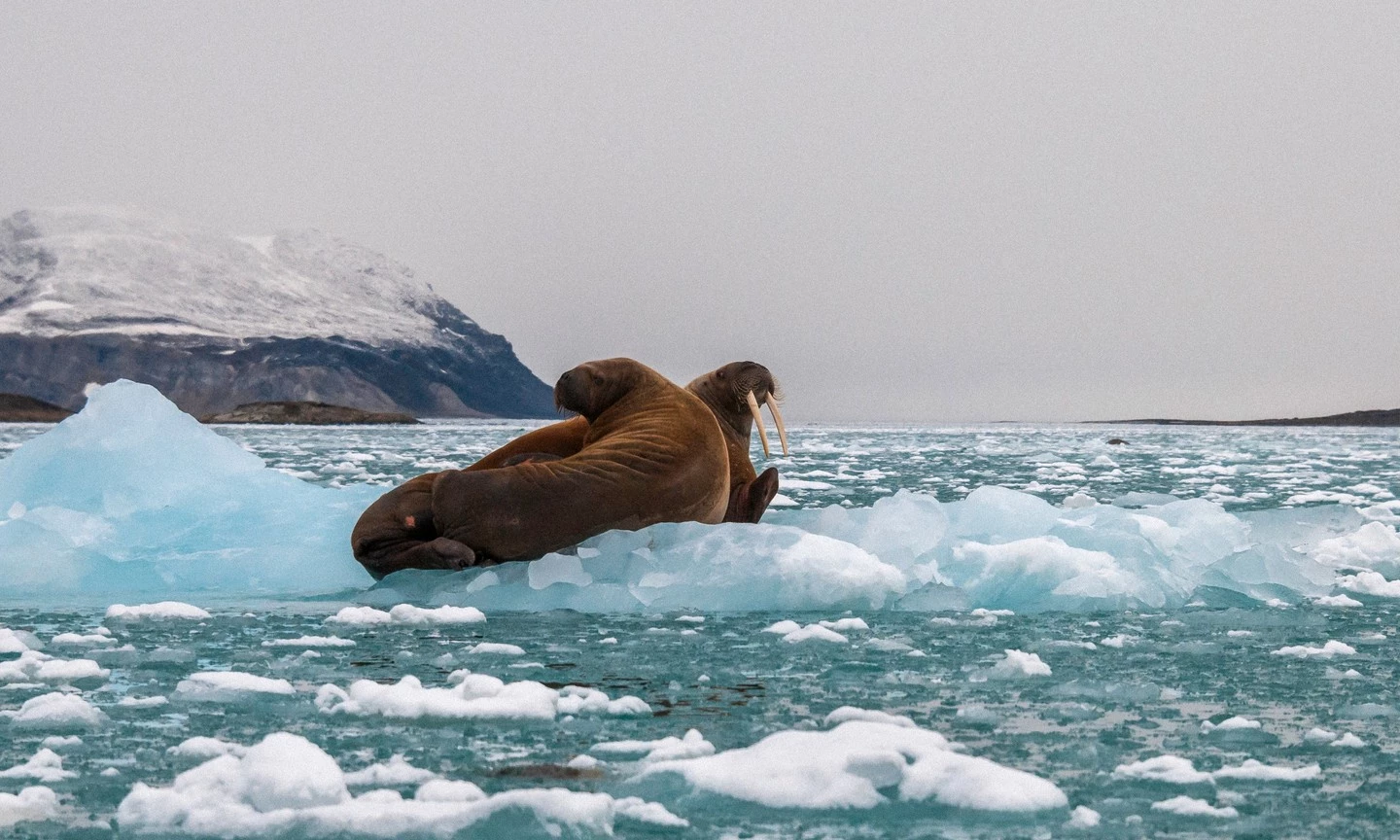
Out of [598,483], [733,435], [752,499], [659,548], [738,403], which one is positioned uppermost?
[738,403]

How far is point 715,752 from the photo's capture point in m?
3.30

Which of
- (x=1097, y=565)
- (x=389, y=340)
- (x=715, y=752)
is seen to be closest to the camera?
(x=715, y=752)

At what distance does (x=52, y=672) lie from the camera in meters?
4.28

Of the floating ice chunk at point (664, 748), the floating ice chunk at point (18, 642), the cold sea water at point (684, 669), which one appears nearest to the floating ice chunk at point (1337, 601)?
the cold sea water at point (684, 669)

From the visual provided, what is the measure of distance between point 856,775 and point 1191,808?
2.34 feet

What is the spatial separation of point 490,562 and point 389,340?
18994 cm

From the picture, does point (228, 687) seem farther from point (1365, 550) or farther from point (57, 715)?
point (1365, 550)

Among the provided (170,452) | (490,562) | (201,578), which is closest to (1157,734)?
(490,562)

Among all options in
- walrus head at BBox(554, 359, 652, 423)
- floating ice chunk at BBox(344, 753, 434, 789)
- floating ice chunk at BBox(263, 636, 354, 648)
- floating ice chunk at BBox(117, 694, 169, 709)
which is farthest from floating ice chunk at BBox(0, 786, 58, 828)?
walrus head at BBox(554, 359, 652, 423)

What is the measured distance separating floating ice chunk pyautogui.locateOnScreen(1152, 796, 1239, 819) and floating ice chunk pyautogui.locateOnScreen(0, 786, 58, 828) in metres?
2.34

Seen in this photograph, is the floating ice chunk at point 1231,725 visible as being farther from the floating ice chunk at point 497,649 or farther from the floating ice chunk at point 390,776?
the floating ice chunk at point 497,649

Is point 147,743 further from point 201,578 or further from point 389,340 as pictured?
point 389,340

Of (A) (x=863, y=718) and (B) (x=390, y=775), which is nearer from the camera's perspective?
(B) (x=390, y=775)

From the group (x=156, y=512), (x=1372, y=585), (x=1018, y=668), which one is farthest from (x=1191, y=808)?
(x=156, y=512)
